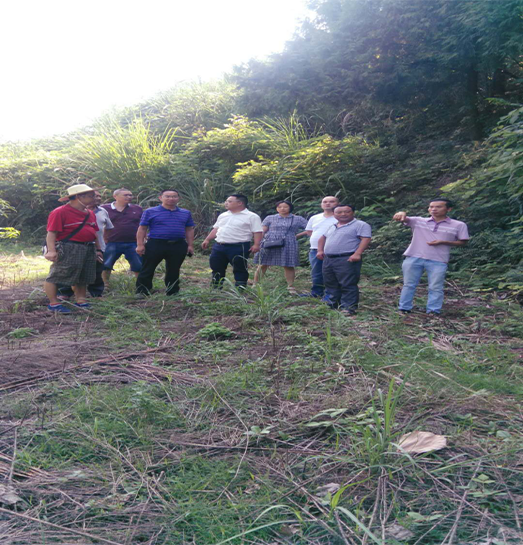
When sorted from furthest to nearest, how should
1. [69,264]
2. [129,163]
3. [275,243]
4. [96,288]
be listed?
[129,163]
[275,243]
[96,288]
[69,264]

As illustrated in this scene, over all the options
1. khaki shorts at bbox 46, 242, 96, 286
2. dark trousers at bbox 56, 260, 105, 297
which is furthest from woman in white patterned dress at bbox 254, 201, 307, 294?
khaki shorts at bbox 46, 242, 96, 286

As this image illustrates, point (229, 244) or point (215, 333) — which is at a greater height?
point (229, 244)

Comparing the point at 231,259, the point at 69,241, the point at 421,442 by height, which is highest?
the point at 69,241

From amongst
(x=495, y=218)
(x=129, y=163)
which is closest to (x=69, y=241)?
(x=495, y=218)

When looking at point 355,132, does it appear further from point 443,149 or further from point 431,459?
point 431,459

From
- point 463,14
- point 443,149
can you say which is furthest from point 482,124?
point 463,14

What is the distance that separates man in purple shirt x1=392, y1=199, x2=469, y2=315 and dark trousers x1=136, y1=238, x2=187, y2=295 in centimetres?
295

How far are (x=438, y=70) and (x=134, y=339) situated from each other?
33.4 feet

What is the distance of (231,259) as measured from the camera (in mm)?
6805

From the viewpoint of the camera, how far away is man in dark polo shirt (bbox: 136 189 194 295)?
21.2 ft

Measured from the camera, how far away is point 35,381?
3.39 m

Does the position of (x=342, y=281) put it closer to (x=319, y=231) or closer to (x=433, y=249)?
(x=433, y=249)

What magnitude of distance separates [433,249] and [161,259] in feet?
11.4

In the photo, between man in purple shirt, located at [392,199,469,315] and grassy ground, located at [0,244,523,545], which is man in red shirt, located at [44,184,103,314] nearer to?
grassy ground, located at [0,244,523,545]
